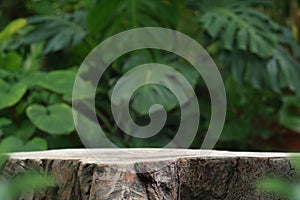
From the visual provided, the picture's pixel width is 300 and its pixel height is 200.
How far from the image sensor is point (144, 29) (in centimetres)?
214

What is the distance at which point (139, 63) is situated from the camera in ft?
6.85

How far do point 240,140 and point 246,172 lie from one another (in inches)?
63.1

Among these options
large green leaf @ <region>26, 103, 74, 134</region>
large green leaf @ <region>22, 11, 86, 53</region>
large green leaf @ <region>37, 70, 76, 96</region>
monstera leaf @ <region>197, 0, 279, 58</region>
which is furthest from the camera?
large green leaf @ <region>22, 11, 86, 53</region>

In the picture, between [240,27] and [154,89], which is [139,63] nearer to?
[154,89]

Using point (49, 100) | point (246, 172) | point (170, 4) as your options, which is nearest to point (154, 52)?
point (170, 4)

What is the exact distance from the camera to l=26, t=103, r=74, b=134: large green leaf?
1803 millimetres

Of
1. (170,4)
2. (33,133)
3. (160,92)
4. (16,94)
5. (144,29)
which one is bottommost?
(33,133)

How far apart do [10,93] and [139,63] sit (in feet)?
1.66

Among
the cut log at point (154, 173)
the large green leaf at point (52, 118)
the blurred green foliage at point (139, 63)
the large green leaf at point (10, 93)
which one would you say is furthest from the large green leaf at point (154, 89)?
the cut log at point (154, 173)

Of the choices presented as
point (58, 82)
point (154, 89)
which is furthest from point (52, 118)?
point (154, 89)

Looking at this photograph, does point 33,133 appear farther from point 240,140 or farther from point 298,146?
point 298,146

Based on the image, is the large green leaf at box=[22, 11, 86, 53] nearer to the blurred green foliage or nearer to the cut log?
the blurred green foliage

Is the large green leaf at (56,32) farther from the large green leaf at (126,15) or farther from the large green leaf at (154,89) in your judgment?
the large green leaf at (154,89)

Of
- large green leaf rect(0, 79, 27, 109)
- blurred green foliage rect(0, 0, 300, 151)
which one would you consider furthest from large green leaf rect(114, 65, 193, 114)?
large green leaf rect(0, 79, 27, 109)
